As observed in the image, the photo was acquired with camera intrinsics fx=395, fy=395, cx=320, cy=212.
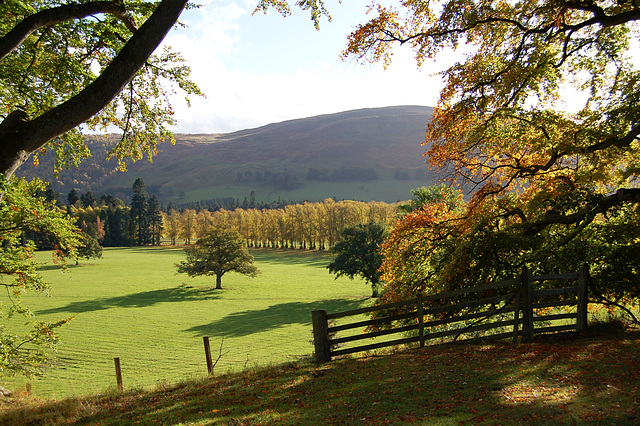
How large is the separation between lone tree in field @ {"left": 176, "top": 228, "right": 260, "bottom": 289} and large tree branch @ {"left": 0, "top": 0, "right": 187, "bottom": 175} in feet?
158

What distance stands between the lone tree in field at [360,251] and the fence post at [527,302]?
3536 cm

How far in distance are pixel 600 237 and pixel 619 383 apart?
6.47 m

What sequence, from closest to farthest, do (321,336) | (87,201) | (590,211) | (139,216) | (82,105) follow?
(82,105) < (321,336) < (590,211) < (139,216) < (87,201)

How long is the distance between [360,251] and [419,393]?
39739 mm

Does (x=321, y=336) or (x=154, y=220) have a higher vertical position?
(x=154, y=220)

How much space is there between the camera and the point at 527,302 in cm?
917

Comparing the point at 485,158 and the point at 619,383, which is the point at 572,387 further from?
the point at 485,158

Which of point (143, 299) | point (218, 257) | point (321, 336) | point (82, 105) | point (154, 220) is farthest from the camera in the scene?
point (154, 220)

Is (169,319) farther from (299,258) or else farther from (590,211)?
(299,258)

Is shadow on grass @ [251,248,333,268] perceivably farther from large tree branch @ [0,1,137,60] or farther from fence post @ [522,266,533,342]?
large tree branch @ [0,1,137,60]

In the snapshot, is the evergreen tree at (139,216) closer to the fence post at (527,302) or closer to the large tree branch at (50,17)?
the large tree branch at (50,17)

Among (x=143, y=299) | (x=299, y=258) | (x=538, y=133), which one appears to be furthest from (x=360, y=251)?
(x=299, y=258)

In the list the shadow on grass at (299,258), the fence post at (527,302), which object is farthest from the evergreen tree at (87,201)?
the fence post at (527,302)

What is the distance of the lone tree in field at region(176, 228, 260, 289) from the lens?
5312 cm
